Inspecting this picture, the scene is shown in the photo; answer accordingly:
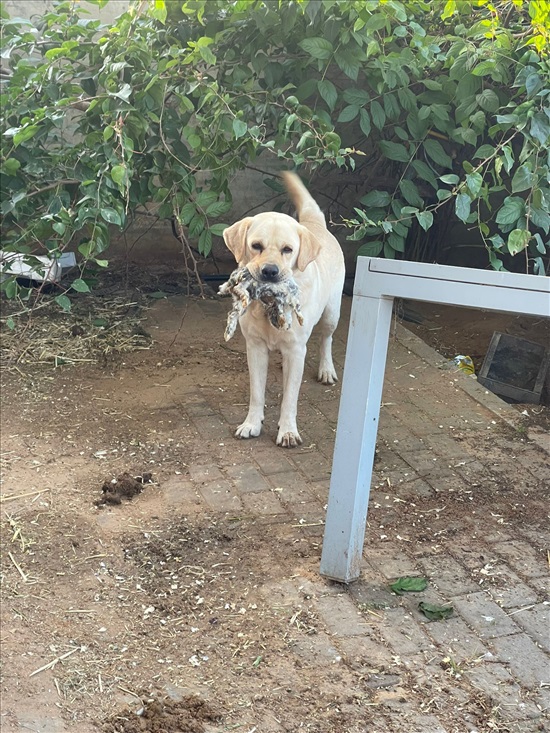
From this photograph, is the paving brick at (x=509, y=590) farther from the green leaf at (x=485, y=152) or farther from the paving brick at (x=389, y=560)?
the green leaf at (x=485, y=152)

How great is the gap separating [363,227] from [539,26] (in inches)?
46.9

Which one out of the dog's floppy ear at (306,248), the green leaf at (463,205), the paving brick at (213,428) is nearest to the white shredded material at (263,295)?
the dog's floppy ear at (306,248)

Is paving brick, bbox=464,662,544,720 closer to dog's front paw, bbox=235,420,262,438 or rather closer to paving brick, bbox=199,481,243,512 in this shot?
paving brick, bbox=199,481,243,512

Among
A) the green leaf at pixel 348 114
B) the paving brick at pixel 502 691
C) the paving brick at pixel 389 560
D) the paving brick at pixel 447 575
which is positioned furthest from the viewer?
the green leaf at pixel 348 114

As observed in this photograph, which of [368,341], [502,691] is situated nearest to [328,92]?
[368,341]

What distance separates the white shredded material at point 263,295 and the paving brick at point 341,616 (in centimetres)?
130

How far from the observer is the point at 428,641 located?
2.67 m

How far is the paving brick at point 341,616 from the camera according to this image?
273cm

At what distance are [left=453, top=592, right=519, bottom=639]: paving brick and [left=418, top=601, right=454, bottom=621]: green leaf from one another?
1.7 inches

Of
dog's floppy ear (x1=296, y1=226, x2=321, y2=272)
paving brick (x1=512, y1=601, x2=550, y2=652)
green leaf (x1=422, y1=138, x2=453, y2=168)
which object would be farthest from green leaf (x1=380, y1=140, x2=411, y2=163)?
paving brick (x1=512, y1=601, x2=550, y2=652)

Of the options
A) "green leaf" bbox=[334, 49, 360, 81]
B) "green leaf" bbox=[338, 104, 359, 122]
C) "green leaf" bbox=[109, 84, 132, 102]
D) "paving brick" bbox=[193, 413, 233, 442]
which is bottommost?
"paving brick" bbox=[193, 413, 233, 442]

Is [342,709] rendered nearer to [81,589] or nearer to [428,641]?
[428,641]

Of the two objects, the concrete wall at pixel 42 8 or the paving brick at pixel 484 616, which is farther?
the concrete wall at pixel 42 8

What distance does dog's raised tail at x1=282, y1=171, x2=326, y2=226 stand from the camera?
4789 mm
